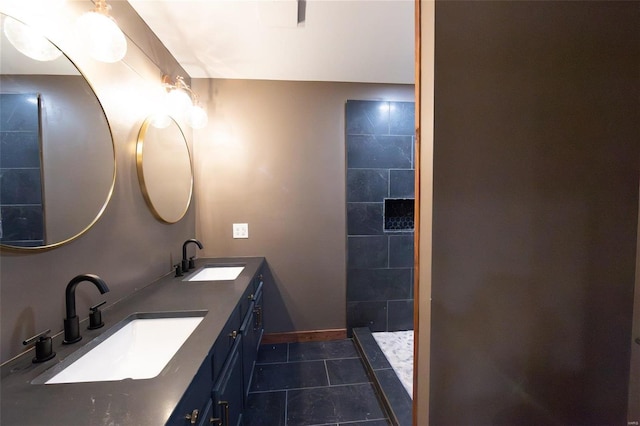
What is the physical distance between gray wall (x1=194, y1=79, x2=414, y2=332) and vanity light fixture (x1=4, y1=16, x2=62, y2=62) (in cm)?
129

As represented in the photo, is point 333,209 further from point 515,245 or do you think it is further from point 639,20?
point 639,20

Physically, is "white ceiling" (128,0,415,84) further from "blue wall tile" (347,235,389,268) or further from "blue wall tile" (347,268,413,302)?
"blue wall tile" (347,268,413,302)

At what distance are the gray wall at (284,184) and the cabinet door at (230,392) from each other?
3.55 ft

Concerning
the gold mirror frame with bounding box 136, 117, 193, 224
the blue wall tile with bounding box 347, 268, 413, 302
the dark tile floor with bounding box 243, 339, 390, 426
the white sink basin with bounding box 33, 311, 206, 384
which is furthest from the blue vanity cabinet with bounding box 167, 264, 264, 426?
the blue wall tile with bounding box 347, 268, 413, 302

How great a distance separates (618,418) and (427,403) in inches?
31.5

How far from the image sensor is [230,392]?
3.44 ft

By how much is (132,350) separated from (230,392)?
1.55ft

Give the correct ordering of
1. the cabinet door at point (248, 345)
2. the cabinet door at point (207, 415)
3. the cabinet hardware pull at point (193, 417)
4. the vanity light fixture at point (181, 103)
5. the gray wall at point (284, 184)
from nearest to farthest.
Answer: the cabinet hardware pull at point (193, 417), the cabinet door at point (207, 415), the cabinet door at point (248, 345), the vanity light fixture at point (181, 103), the gray wall at point (284, 184)

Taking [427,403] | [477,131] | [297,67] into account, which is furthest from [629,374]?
[297,67]

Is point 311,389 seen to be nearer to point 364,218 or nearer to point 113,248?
point 364,218

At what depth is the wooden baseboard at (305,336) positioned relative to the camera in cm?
229

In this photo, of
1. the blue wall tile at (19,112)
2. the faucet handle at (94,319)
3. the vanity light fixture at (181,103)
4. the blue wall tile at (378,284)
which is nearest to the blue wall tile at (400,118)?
the blue wall tile at (378,284)

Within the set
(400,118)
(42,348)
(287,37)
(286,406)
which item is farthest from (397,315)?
(287,37)

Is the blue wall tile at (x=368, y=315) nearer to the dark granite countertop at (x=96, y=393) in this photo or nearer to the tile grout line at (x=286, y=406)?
the tile grout line at (x=286, y=406)
